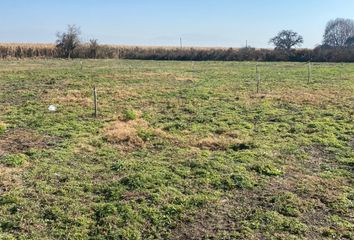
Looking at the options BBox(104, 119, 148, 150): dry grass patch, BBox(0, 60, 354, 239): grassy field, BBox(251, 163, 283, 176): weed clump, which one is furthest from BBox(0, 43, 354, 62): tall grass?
BBox(251, 163, 283, 176): weed clump

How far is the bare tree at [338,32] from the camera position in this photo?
9769 centimetres

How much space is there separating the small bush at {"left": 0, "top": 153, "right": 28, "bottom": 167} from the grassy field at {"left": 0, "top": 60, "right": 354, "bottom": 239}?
0.07 feet

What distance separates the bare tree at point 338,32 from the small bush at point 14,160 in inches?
3784

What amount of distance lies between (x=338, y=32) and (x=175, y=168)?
99.1 metres

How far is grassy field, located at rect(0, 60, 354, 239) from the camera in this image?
22.8 ft

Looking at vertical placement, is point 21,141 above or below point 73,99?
below

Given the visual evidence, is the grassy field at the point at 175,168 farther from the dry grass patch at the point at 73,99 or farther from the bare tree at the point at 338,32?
the bare tree at the point at 338,32

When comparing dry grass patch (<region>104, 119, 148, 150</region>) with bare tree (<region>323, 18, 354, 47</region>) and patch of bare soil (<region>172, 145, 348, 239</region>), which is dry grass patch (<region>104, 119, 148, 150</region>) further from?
bare tree (<region>323, 18, 354, 47</region>)

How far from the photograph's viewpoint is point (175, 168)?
951cm

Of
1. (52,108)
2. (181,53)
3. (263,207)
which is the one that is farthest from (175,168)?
(181,53)

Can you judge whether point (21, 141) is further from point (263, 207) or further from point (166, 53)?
point (166, 53)

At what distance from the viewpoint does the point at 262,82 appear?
25547 millimetres

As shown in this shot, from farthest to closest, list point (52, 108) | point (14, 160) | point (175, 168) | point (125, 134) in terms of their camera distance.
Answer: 1. point (52, 108)
2. point (125, 134)
3. point (14, 160)
4. point (175, 168)

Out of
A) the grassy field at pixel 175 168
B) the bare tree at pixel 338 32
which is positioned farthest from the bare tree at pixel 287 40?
the grassy field at pixel 175 168
